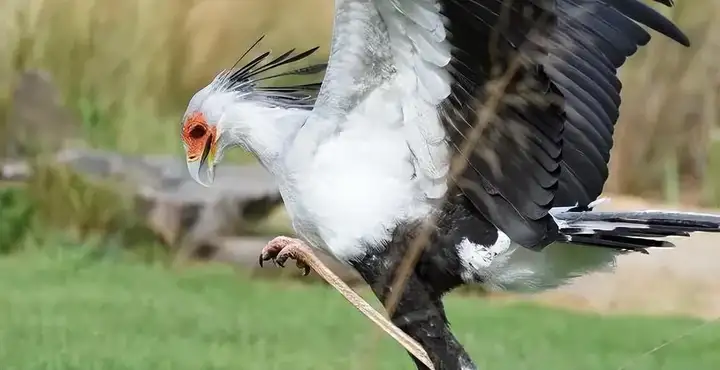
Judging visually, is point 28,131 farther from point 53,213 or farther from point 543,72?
point 543,72

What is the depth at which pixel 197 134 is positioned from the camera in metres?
1.09

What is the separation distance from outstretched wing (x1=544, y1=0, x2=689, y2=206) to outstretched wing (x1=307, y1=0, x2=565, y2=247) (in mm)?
150

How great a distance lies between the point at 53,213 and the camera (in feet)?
8.50

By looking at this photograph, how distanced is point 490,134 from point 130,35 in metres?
2.01

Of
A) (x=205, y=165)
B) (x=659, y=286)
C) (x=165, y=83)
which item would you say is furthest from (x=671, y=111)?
(x=205, y=165)

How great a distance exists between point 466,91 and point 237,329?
3.18ft

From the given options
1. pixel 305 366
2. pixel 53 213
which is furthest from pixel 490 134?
pixel 53 213

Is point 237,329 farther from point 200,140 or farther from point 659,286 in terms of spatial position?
point 659,286

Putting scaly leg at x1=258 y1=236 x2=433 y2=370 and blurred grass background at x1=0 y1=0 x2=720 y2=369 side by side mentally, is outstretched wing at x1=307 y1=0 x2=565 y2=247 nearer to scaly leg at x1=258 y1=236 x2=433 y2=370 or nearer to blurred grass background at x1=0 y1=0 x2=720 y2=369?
scaly leg at x1=258 y1=236 x2=433 y2=370

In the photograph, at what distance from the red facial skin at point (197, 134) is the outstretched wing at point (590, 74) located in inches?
13.5

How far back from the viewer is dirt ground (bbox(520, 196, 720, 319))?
2271 millimetres

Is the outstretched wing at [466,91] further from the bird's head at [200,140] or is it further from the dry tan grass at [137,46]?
the dry tan grass at [137,46]

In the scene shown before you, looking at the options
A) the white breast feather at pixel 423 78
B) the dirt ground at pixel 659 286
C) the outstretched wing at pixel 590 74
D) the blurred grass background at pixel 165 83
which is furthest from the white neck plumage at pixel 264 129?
the blurred grass background at pixel 165 83

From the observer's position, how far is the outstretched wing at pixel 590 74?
113 centimetres
